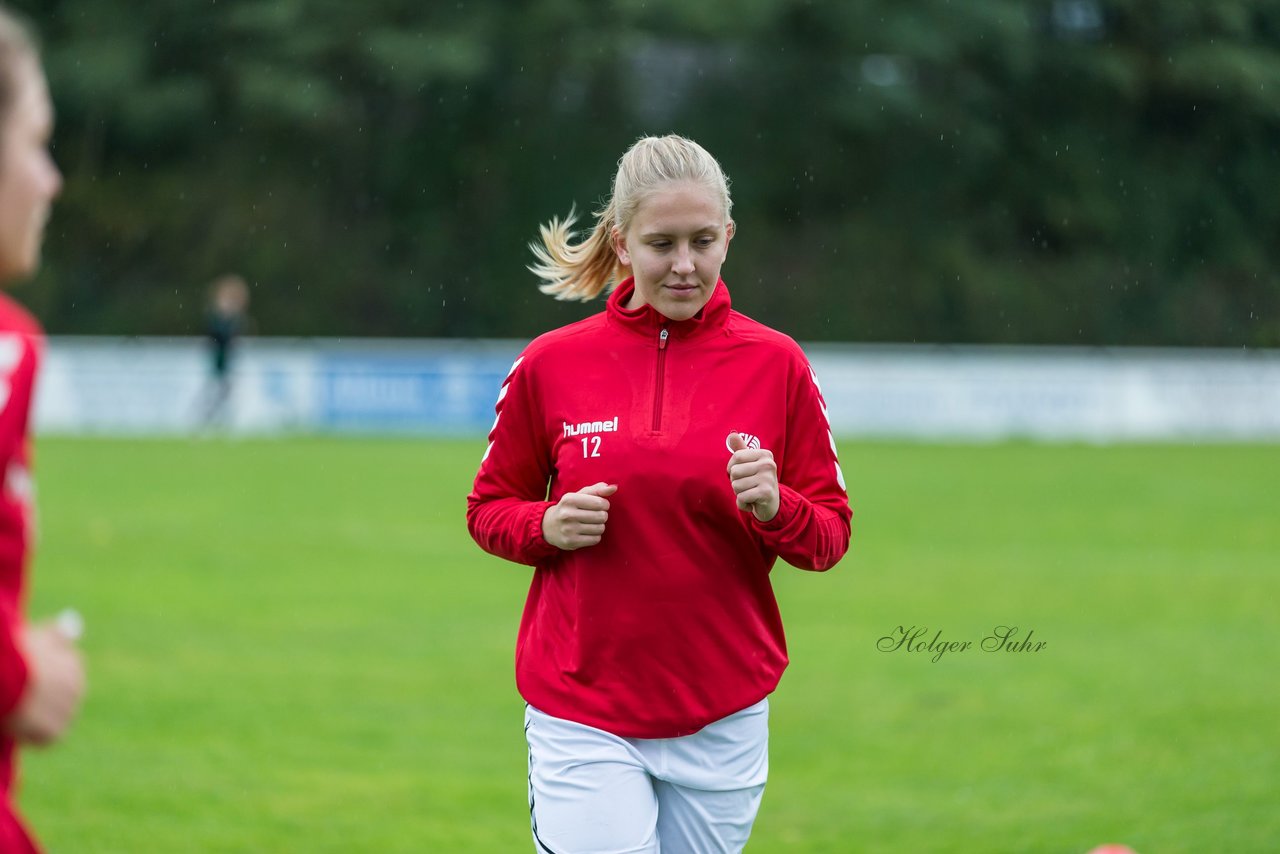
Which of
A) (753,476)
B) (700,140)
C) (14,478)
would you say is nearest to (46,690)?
(14,478)

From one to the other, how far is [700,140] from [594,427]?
122 feet

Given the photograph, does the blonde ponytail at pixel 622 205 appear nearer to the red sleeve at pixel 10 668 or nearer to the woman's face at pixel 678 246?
the woman's face at pixel 678 246

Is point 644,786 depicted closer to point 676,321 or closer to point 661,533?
point 661,533

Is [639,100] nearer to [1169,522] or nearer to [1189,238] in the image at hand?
[1189,238]

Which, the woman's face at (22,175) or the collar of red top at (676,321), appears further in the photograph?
the collar of red top at (676,321)

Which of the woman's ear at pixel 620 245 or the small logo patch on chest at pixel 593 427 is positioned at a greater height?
the woman's ear at pixel 620 245

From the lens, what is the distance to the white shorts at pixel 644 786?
3797 mm

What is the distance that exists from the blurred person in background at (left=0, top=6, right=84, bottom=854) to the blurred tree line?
35.3 meters

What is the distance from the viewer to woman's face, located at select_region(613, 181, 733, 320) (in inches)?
150

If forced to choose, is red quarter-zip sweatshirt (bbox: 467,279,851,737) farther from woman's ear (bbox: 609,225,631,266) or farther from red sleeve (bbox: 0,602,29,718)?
red sleeve (bbox: 0,602,29,718)

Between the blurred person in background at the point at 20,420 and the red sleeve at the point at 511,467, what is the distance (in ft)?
5.09

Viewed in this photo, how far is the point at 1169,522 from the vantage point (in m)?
17.1

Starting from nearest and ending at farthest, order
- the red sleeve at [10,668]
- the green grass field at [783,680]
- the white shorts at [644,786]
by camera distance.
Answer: the red sleeve at [10,668] < the white shorts at [644,786] < the green grass field at [783,680]

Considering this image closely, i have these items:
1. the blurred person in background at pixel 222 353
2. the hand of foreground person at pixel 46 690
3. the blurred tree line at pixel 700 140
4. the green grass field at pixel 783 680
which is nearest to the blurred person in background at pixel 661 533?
the hand of foreground person at pixel 46 690
